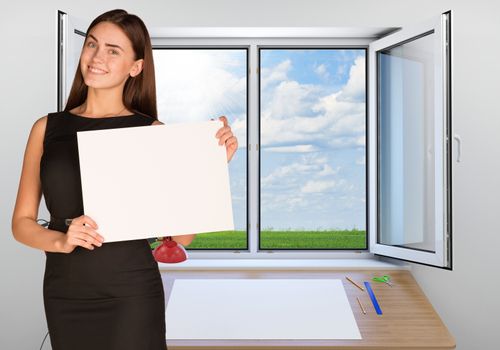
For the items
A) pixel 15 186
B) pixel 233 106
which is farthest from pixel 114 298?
pixel 233 106

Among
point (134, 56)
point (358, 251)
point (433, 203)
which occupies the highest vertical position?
point (134, 56)

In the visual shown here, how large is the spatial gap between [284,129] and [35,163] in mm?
4967

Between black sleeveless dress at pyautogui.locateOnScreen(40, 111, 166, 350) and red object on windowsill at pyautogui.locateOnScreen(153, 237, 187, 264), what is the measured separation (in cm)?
109

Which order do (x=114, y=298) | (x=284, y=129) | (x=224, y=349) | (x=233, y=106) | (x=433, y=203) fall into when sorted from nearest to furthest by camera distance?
(x=114, y=298), (x=224, y=349), (x=433, y=203), (x=233, y=106), (x=284, y=129)

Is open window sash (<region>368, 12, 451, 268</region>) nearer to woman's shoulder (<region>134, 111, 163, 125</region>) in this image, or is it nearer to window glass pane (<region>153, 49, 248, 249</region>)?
woman's shoulder (<region>134, 111, 163, 125</region>)

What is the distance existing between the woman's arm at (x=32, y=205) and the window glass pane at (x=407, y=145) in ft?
6.08

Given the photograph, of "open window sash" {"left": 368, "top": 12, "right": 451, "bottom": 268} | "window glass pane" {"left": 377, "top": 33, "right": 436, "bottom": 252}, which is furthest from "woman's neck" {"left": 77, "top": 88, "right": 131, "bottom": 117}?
"window glass pane" {"left": 377, "top": 33, "right": 436, "bottom": 252}

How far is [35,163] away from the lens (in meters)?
1.21

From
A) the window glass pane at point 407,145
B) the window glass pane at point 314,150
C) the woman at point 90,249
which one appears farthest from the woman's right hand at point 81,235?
the window glass pane at point 314,150

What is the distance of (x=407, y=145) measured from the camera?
2.68 metres

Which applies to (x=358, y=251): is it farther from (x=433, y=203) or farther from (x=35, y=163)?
(x=35, y=163)

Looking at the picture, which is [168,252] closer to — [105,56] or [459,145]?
[105,56]

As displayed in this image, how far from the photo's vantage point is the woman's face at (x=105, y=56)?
121cm

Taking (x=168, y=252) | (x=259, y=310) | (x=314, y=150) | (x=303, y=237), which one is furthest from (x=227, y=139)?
(x=303, y=237)
